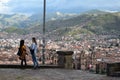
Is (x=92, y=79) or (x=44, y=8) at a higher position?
(x=44, y=8)

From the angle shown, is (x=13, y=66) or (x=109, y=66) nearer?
(x=109, y=66)

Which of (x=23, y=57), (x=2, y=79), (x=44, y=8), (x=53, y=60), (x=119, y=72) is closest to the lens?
(x=2, y=79)

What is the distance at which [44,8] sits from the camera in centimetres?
2264

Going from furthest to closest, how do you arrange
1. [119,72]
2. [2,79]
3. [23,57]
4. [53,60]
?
[53,60], [23,57], [119,72], [2,79]

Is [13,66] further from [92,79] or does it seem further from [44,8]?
[92,79]

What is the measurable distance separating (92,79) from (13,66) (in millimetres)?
6595

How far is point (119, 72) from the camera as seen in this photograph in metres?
17.7

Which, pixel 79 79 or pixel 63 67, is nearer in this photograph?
pixel 79 79

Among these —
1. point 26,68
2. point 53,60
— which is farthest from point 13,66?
point 53,60

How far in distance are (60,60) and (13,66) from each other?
269 cm

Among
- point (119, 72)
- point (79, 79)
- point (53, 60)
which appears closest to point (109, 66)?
point (119, 72)

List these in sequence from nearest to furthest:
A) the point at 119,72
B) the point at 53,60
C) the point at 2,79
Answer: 1. the point at 2,79
2. the point at 119,72
3. the point at 53,60

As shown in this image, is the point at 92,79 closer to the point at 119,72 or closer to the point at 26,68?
the point at 119,72

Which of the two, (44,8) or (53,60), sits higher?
(44,8)
